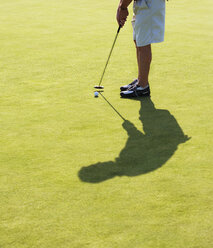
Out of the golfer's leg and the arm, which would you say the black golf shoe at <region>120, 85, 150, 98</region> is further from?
the arm

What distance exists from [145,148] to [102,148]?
0.35 metres

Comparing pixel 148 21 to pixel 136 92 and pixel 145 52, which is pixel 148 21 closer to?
pixel 145 52

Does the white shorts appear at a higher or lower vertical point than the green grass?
higher

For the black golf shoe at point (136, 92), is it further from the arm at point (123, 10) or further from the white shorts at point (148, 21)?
the arm at point (123, 10)

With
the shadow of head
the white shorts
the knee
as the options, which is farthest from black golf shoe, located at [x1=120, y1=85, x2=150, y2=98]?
the shadow of head

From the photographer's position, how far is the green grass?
338 cm

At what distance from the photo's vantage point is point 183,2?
12469mm

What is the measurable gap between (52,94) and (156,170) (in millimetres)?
2250

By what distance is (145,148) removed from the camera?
458cm

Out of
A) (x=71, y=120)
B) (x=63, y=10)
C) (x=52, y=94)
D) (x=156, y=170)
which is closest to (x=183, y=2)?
(x=63, y=10)

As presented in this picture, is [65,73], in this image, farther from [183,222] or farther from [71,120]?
[183,222]

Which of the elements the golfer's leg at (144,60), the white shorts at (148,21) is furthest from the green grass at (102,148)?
the white shorts at (148,21)

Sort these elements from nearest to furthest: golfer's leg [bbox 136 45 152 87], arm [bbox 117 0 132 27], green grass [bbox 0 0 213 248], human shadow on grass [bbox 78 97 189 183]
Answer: green grass [bbox 0 0 213 248], human shadow on grass [bbox 78 97 189 183], arm [bbox 117 0 132 27], golfer's leg [bbox 136 45 152 87]

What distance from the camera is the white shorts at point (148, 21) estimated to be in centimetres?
564
